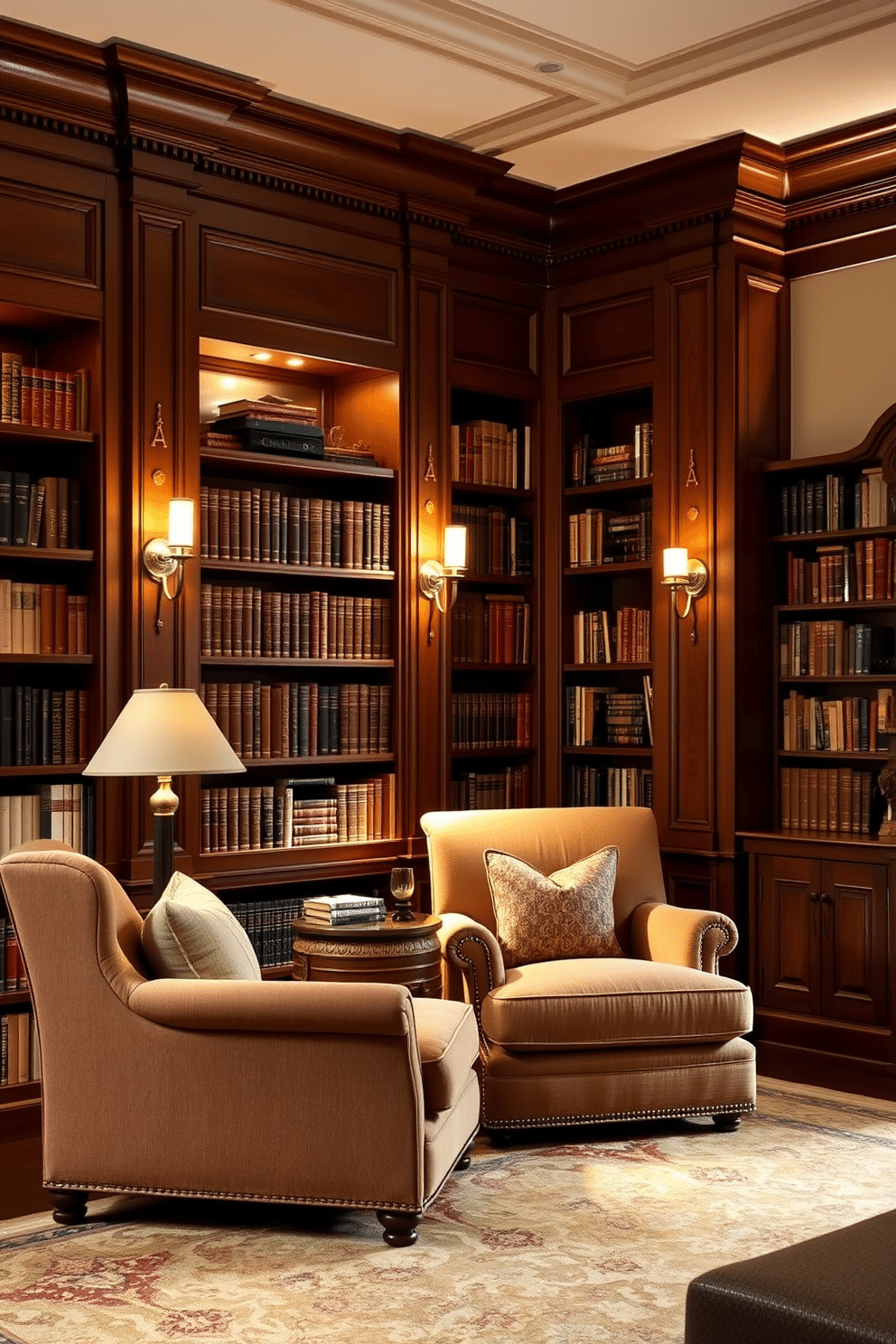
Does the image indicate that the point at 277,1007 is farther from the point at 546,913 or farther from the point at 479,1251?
the point at 546,913

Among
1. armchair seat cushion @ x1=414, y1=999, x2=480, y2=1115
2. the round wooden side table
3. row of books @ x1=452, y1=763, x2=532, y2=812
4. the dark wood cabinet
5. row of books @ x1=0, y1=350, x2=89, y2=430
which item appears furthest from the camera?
row of books @ x1=452, y1=763, x2=532, y2=812

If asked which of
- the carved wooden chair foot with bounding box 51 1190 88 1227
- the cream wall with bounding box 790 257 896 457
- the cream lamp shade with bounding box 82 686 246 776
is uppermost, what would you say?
the cream wall with bounding box 790 257 896 457

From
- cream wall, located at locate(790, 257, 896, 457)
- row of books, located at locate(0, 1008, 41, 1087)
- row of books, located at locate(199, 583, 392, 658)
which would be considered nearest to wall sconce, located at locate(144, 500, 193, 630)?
row of books, located at locate(199, 583, 392, 658)

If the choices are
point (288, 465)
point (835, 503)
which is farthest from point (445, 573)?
point (835, 503)

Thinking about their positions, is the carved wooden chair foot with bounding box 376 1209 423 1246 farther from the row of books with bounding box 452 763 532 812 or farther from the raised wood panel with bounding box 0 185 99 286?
the raised wood panel with bounding box 0 185 99 286

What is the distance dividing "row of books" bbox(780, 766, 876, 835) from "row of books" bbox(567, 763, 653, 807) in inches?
21.8

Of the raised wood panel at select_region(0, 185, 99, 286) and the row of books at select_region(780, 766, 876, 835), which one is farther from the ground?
the raised wood panel at select_region(0, 185, 99, 286)

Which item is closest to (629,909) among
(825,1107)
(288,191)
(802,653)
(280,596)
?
(825,1107)

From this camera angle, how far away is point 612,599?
653 centimetres

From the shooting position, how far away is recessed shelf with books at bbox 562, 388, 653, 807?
6086 millimetres

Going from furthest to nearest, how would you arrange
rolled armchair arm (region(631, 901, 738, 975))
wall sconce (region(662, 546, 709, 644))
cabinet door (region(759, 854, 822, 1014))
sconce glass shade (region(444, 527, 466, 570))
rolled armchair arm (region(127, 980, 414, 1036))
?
1. sconce glass shade (region(444, 527, 466, 570))
2. wall sconce (region(662, 546, 709, 644))
3. cabinet door (region(759, 854, 822, 1014))
4. rolled armchair arm (region(631, 901, 738, 975))
5. rolled armchair arm (region(127, 980, 414, 1036))

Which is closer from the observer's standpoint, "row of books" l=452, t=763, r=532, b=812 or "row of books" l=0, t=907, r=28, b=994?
"row of books" l=0, t=907, r=28, b=994

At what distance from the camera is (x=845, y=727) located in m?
5.60

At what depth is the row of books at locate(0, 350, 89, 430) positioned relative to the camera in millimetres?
4785
